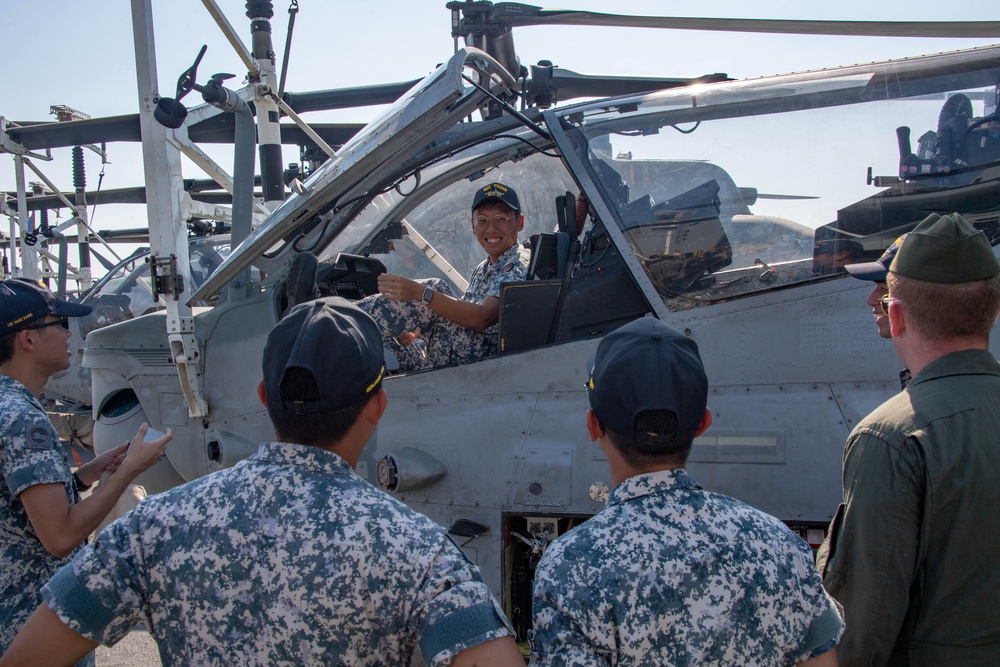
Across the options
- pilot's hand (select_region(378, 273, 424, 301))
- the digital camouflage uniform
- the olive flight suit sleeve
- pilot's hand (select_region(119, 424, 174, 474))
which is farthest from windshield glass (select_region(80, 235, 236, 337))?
the olive flight suit sleeve

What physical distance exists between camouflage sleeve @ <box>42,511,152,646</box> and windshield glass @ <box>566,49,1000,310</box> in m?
2.17

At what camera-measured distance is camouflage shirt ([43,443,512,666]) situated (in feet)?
4.20

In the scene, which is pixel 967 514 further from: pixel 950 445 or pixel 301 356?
pixel 301 356

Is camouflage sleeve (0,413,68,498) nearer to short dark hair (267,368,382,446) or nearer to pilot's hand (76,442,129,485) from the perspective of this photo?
pilot's hand (76,442,129,485)

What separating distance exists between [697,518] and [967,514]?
0.62 m

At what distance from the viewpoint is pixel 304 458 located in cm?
142

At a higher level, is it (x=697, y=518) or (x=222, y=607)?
(x=697, y=518)

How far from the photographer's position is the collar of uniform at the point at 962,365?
163 centimetres

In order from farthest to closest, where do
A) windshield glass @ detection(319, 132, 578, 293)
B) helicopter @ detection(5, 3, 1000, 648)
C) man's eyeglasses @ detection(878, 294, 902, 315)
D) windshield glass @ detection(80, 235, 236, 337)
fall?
windshield glass @ detection(80, 235, 236, 337) < windshield glass @ detection(319, 132, 578, 293) < helicopter @ detection(5, 3, 1000, 648) < man's eyeglasses @ detection(878, 294, 902, 315)

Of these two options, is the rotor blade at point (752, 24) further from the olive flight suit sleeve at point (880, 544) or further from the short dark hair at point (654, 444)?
the short dark hair at point (654, 444)

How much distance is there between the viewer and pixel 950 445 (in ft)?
5.05

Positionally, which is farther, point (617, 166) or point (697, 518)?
point (617, 166)

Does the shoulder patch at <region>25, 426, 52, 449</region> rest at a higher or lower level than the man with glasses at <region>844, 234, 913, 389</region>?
lower

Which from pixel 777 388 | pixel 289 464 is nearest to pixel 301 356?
pixel 289 464
